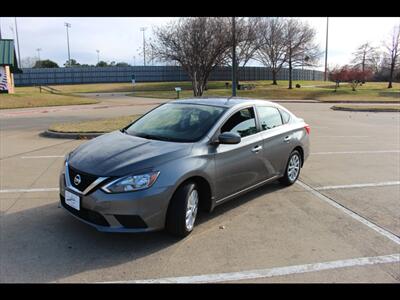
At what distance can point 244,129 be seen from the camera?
4949 mm

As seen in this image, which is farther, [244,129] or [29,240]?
[244,129]

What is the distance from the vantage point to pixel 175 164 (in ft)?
12.5

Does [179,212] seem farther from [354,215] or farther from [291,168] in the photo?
[291,168]

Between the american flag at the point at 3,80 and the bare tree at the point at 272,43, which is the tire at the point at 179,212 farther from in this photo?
the bare tree at the point at 272,43

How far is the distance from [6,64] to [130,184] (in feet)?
111

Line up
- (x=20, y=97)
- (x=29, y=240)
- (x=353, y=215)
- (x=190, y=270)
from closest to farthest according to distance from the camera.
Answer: (x=190, y=270) < (x=29, y=240) < (x=353, y=215) < (x=20, y=97)

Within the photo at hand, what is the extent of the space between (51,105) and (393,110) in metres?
24.5

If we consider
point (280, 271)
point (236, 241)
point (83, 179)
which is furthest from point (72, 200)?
point (280, 271)

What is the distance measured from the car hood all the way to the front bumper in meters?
0.25
